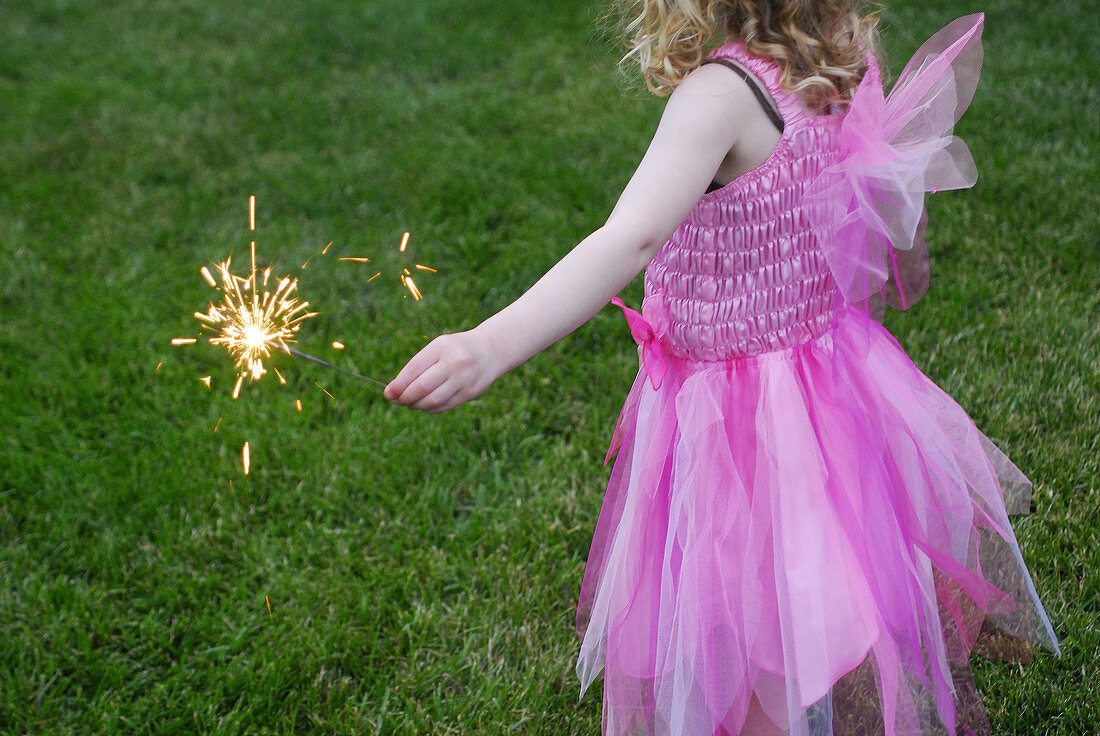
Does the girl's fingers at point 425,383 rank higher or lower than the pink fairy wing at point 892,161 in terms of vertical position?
higher

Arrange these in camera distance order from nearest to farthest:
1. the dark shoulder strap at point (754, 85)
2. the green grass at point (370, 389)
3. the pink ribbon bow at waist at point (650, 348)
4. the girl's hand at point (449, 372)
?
the girl's hand at point (449, 372)
the dark shoulder strap at point (754, 85)
the pink ribbon bow at waist at point (650, 348)
the green grass at point (370, 389)

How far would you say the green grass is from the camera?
7.00 feet

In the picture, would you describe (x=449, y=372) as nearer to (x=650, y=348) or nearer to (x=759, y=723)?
(x=650, y=348)

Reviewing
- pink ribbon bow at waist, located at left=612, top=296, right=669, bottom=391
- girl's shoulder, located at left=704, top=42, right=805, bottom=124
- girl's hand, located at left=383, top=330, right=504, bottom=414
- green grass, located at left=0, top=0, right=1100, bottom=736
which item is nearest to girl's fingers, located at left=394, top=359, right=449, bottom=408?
girl's hand, located at left=383, top=330, right=504, bottom=414

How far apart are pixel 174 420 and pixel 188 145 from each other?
2075mm

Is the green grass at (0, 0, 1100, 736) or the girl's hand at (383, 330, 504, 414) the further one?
the green grass at (0, 0, 1100, 736)

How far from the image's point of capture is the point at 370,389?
3021mm

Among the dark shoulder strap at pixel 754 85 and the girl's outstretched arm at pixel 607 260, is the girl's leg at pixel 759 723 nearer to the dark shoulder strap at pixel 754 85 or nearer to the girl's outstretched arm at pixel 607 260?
the girl's outstretched arm at pixel 607 260

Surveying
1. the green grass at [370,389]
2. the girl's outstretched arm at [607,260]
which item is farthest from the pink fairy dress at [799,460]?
the green grass at [370,389]

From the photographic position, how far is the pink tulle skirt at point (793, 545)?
1.54 m

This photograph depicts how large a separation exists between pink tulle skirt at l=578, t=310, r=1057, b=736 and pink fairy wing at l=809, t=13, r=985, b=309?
203 millimetres

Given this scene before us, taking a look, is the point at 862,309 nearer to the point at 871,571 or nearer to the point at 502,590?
the point at 871,571

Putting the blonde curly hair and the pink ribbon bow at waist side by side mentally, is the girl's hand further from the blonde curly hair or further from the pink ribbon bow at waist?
the blonde curly hair

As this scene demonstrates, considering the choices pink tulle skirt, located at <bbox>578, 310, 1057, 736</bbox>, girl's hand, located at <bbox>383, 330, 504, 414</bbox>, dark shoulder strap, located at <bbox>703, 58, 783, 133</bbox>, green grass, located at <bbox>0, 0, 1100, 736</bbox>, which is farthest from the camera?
green grass, located at <bbox>0, 0, 1100, 736</bbox>
